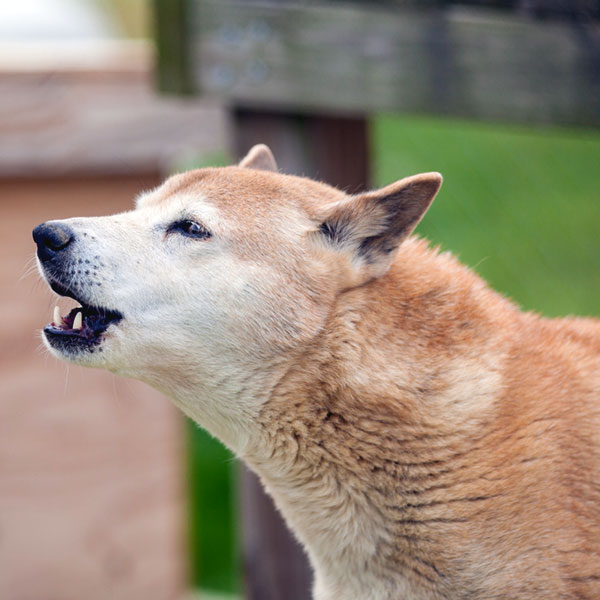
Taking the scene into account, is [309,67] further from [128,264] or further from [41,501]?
[41,501]

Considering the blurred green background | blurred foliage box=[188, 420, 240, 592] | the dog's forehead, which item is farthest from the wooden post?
the blurred green background

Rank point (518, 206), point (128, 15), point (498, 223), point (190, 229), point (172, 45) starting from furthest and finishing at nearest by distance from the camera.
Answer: point (128, 15) → point (518, 206) → point (498, 223) → point (172, 45) → point (190, 229)

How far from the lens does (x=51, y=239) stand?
2.67 m

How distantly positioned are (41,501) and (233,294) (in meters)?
2.33

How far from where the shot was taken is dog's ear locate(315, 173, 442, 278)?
Result: 107 inches

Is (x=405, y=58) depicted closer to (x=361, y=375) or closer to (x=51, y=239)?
(x=361, y=375)

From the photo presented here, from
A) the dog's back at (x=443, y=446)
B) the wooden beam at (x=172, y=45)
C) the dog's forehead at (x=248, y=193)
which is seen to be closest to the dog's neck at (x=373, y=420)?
the dog's back at (x=443, y=446)

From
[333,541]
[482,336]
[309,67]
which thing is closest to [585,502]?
[482,336]

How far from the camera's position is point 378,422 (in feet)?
8.61

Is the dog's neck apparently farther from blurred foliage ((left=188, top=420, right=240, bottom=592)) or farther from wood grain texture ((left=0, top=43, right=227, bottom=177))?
blurred foliage ((left=188, top=420, right=240, bottom=592))

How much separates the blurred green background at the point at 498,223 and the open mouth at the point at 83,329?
339cm

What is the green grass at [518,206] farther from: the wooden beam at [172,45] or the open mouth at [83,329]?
the open mouth at [83,329]

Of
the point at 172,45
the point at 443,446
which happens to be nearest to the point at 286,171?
the point at 172,45

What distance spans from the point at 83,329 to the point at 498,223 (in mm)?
4670
